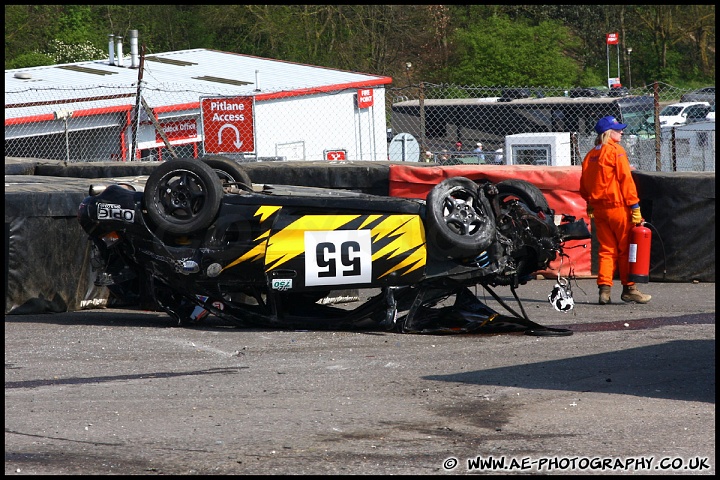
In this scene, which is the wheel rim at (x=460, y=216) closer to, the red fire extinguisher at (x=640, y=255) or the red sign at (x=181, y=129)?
the red fire extinguisher at (x=640, y=255)

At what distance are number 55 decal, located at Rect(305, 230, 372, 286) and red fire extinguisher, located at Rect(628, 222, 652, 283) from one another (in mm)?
3059

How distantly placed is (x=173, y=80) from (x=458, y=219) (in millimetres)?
20968

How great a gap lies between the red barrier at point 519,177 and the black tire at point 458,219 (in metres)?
3.18

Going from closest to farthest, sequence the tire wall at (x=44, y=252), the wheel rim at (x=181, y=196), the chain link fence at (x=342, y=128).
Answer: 1. the wheel rim at (x=181, y=196)
2. the tire wall at (x=44, y=252)
3. the chain link fence at (x=342, y=128)

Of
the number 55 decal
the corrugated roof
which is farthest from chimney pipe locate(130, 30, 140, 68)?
the number 55 decal

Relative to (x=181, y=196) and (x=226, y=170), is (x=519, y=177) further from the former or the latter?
(x=181, y=196)

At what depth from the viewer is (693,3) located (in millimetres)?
46688

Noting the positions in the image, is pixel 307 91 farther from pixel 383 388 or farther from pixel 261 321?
pixel 383 388

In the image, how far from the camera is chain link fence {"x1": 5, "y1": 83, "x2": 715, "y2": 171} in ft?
71.8

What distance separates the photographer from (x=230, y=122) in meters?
18.7

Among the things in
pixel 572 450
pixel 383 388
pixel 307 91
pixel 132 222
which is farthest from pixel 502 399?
pixel 307 91

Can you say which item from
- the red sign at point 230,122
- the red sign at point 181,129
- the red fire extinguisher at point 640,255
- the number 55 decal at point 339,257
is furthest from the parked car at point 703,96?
the number 55 decal at point 339,257

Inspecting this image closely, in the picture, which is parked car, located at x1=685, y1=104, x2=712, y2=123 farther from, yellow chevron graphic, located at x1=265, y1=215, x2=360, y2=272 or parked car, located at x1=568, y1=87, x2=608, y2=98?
yellow chevron graphic, located at x1=265, y1=215, x2=360, y2=272

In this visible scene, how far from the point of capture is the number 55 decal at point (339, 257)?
898 cm
